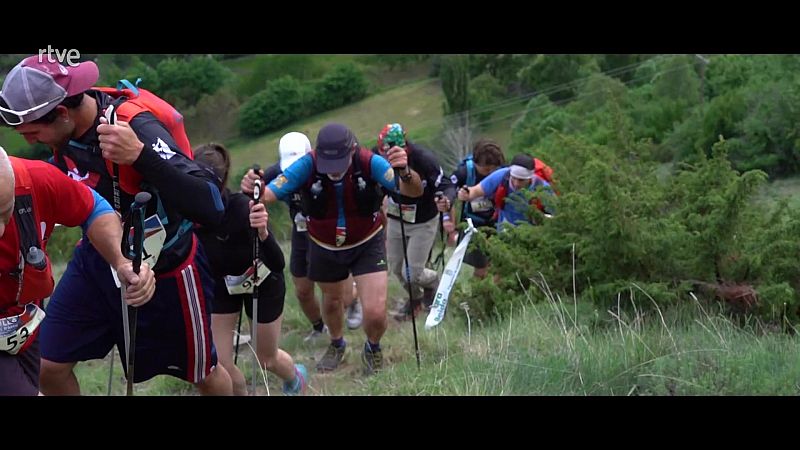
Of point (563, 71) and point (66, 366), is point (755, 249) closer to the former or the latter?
point (66, 366)

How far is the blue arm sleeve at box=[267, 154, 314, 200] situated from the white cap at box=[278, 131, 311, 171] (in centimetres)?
29

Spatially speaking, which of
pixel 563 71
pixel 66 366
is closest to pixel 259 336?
pixel 66 366

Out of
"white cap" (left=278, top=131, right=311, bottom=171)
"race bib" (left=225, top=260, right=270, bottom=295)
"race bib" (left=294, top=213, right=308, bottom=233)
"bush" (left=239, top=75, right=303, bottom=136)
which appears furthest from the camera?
"bush" (left=239, top=75, right=303, bottom=136)

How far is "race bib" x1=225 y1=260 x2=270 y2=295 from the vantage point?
6398 mm

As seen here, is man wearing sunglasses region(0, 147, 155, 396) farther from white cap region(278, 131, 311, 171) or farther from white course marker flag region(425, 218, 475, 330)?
white course marker flag region(425, 218, 475, 330)

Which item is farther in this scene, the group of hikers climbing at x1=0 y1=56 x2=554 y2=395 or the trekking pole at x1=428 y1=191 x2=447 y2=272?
the trekking pole at x1=428 y1=191 x2=447 y2=272

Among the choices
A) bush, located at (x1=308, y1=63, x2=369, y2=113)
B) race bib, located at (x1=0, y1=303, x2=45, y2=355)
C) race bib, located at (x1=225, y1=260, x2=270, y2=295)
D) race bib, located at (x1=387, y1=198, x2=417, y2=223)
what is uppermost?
race bib, located at (x1=0, y1=303, x2=45, y2=355)

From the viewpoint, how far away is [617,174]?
682 centimetres

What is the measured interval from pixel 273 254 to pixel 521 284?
6.85 feet

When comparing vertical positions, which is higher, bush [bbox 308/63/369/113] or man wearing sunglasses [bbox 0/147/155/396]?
man wearing sunglasses [bbox 0/147/155/396]

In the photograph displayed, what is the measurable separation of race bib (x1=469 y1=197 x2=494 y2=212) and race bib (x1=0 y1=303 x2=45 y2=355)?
590 cm

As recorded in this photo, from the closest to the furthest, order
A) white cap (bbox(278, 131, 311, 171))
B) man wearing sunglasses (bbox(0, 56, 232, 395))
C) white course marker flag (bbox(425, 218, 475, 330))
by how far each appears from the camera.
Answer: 1. man wearing sunglasses (bbox(0, 56, 232, 395))
2. white course marker flag (bbox(425, 218, 475, 330))
3. white cap (bbox(278, 131, 311, 171))

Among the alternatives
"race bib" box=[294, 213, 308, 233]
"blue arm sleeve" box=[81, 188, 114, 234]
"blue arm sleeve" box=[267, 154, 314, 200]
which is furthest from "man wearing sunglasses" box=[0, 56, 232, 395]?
"race bib" box=[294, 213, 308, 233]

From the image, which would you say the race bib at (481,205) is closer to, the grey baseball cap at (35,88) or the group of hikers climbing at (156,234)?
the group of hikers climbing at (156,234)
